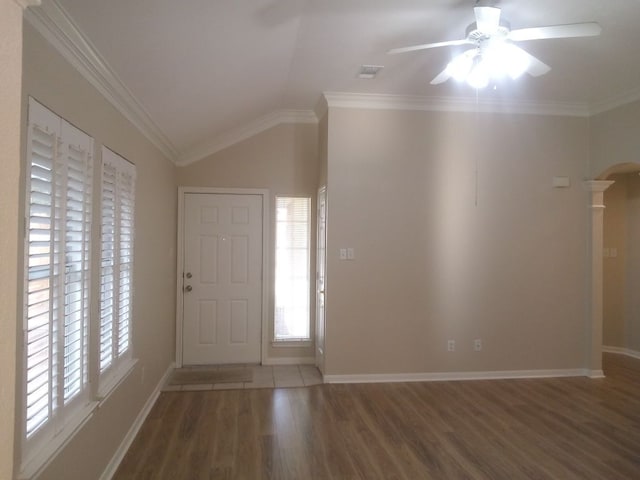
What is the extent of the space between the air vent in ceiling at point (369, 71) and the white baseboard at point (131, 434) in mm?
3298

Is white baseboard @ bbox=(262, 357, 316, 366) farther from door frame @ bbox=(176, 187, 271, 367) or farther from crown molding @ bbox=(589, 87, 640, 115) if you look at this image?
crown molding @ bbox=(589, 87, 640, 115)

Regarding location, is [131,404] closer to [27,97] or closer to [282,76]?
[27,97]

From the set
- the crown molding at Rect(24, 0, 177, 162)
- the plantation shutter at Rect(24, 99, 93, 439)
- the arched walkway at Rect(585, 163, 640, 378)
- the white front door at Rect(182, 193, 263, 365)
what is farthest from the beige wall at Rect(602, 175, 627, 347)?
the plantation shutter at Rect(24, 99, 93, 439)

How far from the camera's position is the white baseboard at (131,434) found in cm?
248

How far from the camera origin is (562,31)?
2.16 meters

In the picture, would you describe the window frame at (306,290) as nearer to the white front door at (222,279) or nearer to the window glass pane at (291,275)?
the window glass pane at (291,275)

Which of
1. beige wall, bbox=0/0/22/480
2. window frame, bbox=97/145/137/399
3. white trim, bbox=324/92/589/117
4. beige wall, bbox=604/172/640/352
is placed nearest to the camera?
beige wall, bbox=0/0/22/480

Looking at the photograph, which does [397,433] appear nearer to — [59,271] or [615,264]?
[59,271]

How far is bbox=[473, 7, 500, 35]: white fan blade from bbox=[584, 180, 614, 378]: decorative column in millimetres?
2926

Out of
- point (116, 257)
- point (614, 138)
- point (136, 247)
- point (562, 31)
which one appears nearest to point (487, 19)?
point (562, 31)

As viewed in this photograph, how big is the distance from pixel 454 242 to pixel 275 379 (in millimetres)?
2327

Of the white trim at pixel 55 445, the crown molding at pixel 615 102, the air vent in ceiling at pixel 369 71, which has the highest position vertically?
the air vent in ceiling at pixel 369 71

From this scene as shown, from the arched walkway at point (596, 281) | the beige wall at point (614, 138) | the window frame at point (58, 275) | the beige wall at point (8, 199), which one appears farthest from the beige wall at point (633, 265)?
the beige wall at point (8, 199)

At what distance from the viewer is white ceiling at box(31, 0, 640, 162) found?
2141 millimetres
